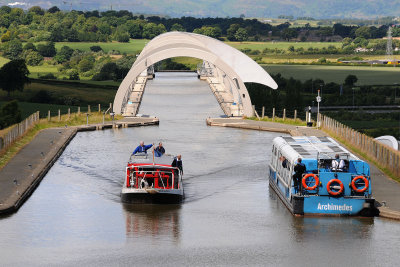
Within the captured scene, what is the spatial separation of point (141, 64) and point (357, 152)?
33261mm

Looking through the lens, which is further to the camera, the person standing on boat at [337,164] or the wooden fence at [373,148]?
the wooden fence at [373,148]

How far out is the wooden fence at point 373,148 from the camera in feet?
150

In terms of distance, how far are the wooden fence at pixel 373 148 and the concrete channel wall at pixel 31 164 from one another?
1794 centimetres

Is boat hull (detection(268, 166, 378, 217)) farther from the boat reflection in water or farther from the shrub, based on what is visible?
the shrub

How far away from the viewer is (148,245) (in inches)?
1287

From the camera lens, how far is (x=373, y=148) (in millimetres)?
50750

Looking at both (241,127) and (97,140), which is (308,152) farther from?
(241,127)

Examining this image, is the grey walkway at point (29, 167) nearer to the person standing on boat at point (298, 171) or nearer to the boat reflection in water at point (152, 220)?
the boat reflection in water at point (152, 220)

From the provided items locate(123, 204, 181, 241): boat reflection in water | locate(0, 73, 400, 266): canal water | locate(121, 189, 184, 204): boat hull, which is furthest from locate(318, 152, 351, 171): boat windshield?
locate(121, 189, 184, 204): boat hull

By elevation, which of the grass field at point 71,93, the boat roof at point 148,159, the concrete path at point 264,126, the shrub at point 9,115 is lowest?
the grass field at point 71,93

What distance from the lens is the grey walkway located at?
39312 mm

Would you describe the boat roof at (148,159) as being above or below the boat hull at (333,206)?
above

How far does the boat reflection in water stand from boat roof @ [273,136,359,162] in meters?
5.53

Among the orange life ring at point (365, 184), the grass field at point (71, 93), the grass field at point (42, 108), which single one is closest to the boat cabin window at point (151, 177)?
the orange life ring at point (365, 184)
